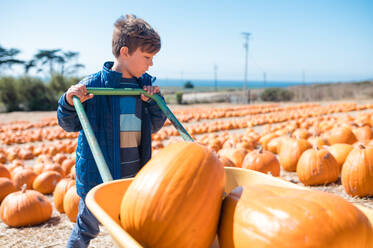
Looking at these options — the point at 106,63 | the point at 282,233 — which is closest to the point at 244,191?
the point at 282,233

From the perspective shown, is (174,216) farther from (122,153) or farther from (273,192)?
(122,153)

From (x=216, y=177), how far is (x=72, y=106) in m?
1.37

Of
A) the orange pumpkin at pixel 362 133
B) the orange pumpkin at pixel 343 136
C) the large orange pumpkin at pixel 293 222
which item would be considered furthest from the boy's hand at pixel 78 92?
the orange pumpkin at pixel 362 133

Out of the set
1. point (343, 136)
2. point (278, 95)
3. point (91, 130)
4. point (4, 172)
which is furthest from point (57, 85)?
point (91, 130)

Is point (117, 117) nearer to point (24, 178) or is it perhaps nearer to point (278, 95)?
point (24, 178)

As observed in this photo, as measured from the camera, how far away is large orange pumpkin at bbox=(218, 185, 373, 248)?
1.00 metres

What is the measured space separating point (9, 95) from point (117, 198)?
112ft

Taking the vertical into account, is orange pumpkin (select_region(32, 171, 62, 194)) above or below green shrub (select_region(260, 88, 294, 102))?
below

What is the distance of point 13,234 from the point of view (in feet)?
12.5

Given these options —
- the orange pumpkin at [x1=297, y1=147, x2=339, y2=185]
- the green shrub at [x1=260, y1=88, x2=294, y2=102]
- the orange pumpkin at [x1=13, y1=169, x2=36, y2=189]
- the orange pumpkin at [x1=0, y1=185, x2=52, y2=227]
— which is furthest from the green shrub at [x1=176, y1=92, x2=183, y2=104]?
the orange pumpkin at [x1=0, y1=185, x2=52, y2=227]

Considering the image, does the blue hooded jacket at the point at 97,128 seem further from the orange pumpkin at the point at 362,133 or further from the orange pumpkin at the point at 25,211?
the orange pumpkin at the point at 362,133

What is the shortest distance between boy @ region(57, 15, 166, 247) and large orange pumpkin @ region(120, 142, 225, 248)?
1104 millimetres

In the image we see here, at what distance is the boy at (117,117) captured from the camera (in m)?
2.21

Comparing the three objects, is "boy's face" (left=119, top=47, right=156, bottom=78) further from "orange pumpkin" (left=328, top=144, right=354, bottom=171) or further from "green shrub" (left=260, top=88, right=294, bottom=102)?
"green shrub" (left=260, top=88, right=294, bottom=102)
